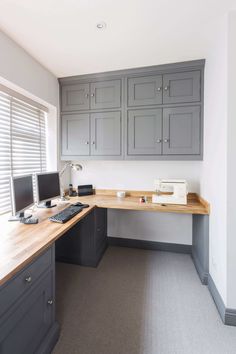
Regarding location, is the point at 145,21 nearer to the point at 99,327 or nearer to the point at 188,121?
the point at 188,121

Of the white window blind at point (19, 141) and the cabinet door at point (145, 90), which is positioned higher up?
the cabinet door at point (145, 90)

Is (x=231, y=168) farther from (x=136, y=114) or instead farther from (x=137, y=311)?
(x=137, y=311)

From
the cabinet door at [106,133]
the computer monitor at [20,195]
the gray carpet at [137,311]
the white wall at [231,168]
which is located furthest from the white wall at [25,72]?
the gray carpet at [137,311]

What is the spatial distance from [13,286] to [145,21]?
2.14m

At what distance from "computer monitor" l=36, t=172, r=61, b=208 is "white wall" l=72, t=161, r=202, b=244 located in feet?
2.47

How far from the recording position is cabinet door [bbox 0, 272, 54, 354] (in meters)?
0.92

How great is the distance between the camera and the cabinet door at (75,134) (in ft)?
8.49

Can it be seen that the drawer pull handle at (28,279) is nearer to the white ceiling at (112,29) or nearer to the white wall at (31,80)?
the white wall at (31,80)

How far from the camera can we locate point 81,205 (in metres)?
2.13

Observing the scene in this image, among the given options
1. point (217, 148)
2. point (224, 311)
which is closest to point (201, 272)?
point (224, 311)

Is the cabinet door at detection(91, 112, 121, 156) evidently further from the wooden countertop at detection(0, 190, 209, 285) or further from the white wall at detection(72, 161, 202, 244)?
the wooden countertop at detection(0, 190, 209, 285)

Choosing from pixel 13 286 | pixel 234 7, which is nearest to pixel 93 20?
pixel 234 7

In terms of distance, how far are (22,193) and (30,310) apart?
3.16ft

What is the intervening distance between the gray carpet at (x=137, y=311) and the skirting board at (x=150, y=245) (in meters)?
0.26
